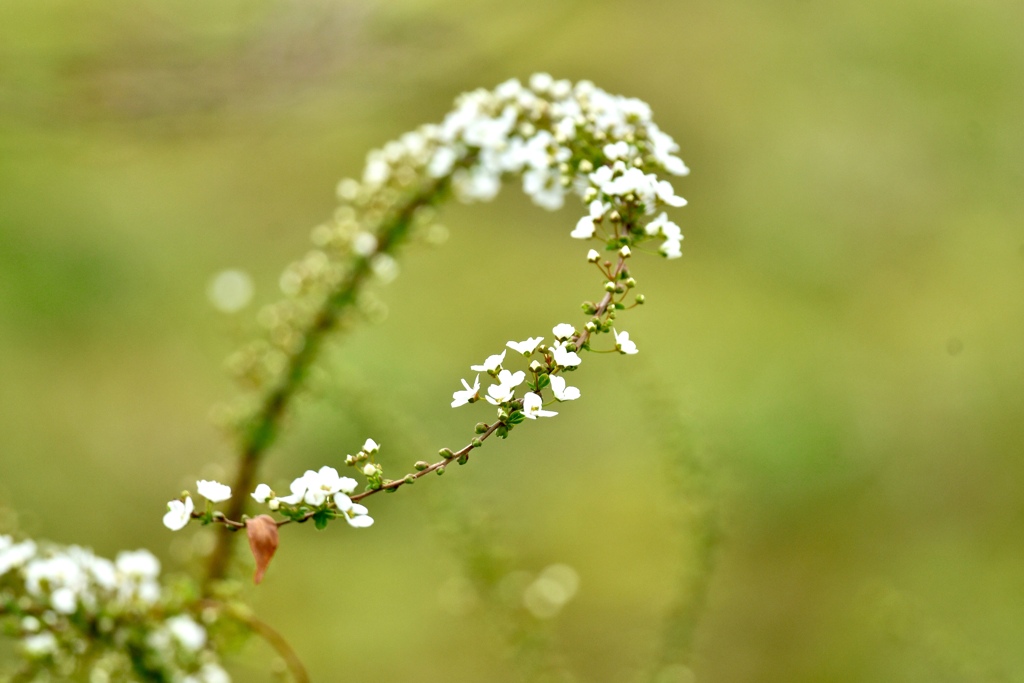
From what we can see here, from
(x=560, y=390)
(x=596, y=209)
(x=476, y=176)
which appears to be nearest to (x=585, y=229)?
(x=596, y=209)

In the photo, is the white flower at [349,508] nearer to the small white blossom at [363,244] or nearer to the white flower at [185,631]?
the white flower at [185,631]

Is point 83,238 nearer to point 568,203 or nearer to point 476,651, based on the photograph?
point 568,203

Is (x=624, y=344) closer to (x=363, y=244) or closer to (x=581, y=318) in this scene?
(x=363, y=244)

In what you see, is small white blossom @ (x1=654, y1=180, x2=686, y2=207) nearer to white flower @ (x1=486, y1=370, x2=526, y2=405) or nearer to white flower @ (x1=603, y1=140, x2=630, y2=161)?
white flower @ (x1=603, y1=140, x2=630, y2=161)

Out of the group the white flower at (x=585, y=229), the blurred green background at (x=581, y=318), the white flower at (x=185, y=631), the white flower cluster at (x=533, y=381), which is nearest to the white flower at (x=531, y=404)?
the white flower cluster at (x=533, y=381)

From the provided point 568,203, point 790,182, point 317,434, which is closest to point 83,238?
point 317,434
